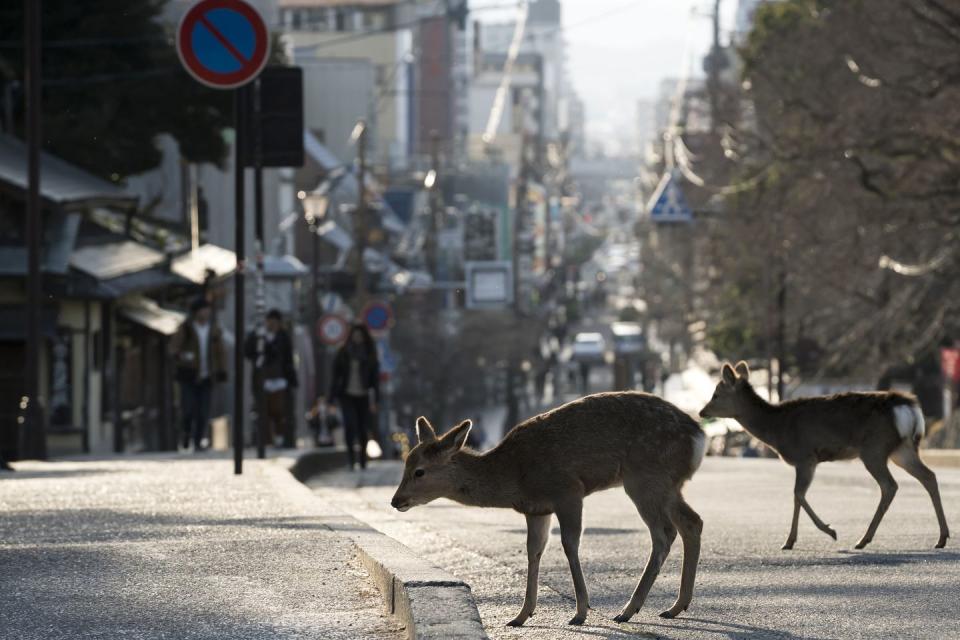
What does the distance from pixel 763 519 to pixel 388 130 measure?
142 metres

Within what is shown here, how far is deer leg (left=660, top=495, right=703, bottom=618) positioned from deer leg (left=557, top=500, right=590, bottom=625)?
0.42 meters

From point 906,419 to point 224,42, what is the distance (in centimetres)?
692

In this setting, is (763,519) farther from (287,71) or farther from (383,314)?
(383,314)

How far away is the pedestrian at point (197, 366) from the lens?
25.5 m

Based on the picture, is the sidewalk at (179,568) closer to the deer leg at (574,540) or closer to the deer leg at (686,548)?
the deer leg at (574,540)

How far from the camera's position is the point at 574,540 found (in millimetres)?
8086

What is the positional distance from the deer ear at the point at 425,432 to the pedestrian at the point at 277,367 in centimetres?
1524

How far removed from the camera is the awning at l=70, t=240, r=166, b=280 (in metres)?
31.0

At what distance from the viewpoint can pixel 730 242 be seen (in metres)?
56.3

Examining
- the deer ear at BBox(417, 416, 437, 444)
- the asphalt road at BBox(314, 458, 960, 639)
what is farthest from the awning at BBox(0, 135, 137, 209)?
the deer ear at BBox(417, 416, 437, 444)

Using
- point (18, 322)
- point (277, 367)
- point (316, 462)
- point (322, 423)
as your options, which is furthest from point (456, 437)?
point (322, 423)

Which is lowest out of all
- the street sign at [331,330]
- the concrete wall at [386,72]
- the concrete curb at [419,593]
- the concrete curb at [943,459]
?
the concrete curb at [943,459]

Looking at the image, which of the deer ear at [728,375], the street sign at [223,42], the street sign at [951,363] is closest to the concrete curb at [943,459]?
the street sign at [223,42]

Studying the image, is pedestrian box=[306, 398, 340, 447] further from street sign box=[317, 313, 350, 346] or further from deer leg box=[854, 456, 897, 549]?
deer leg box=[854, 456, 897, 549]
